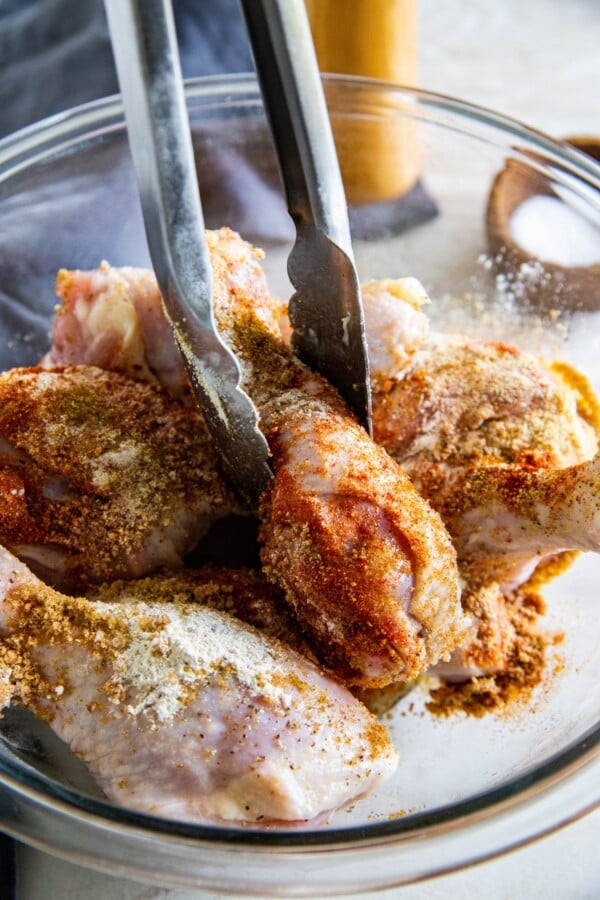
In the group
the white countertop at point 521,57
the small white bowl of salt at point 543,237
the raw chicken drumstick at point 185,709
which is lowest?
the raw chicken drumstick at point 185,709

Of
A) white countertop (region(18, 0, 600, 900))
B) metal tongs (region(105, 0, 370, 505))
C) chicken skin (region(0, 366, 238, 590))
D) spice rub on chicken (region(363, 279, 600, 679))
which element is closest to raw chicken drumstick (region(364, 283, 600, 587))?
spice rub on chicken (region(363, 279, 600, 679))

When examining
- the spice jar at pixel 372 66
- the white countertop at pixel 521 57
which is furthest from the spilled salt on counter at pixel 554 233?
the white countertop at pixel 521 57

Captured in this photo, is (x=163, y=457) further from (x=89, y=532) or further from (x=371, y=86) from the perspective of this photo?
(x=371, y=86)

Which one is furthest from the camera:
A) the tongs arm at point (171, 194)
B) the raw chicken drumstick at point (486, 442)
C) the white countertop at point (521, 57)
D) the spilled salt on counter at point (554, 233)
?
the white countertop at point (521, 57)

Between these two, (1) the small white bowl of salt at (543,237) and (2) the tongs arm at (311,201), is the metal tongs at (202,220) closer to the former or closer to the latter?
(2) the tongs arm at (311,201)

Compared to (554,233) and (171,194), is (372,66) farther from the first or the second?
(171,194)

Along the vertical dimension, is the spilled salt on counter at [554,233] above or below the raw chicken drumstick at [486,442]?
above

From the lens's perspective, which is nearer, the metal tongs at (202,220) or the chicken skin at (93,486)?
the metal tongs at (202,220)

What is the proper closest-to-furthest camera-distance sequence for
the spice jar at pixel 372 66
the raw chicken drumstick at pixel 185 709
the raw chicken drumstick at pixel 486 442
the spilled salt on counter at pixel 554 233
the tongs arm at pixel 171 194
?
the tongs arm at pixel 171 194 < the raw chicken drumstick at pixel 185 709 < the raw chicken drumstick at pixel 486 442 < the spilled salt on counter at pixel 554 233 < the spice jar at pixel 372 66
